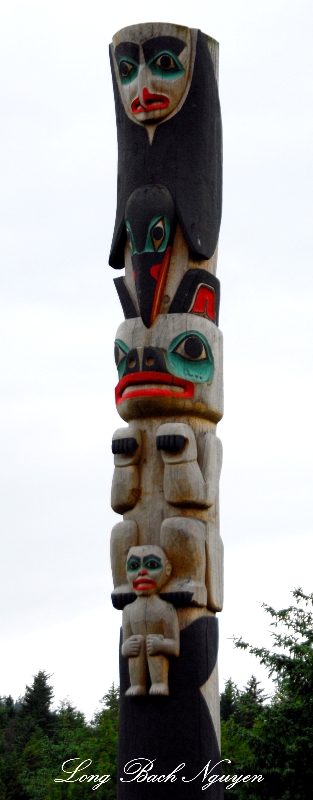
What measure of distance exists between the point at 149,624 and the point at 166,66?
532 centimetres

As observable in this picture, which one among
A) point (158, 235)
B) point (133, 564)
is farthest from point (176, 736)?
point (158, 235)

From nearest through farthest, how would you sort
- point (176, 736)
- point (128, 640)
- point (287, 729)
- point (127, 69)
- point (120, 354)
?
point (176, 736)
point (128, 640)
point (120, 354)
point (127, 69)
point (287, 729)

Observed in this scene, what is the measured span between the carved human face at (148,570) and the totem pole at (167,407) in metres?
0.01

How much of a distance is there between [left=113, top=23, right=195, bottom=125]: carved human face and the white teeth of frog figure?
7.14 feet

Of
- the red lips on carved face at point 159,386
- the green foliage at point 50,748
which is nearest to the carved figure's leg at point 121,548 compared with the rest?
the red lips on carved face at point 159,386

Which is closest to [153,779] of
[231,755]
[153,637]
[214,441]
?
[153,637]

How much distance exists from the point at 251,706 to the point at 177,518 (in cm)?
667

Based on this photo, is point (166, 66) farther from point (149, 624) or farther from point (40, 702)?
point (40, 702)

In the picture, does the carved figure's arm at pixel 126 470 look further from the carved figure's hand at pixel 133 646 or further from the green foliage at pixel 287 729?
the green foliage at pixel 287 729

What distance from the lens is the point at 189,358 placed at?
33.3 ft

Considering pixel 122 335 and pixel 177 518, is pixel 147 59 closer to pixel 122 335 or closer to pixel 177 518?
pixel 122 335

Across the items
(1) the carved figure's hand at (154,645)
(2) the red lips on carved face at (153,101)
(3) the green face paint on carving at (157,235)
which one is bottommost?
(1) the carved figure's hand at (154,645)

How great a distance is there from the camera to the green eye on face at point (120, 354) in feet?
34.1

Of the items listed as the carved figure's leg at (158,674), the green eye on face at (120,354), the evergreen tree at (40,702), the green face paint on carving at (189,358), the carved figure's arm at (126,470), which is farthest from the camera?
the evergreen tree at (40,702)
